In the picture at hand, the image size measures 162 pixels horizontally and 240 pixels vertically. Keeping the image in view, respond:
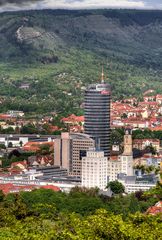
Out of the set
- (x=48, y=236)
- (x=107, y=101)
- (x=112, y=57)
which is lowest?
(x=48, y=236)

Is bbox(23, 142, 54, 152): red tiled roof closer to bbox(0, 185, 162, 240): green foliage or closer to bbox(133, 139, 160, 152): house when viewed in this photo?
bbox(133, 139, 160, 152): house

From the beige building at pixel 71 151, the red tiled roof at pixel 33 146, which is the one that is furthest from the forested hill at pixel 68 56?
the beige building at pixel 71 151

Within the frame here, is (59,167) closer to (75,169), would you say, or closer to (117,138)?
(75,169)

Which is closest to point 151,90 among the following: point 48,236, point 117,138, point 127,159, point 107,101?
point 117,138

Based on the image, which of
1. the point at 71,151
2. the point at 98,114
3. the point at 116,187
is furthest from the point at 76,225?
the point at 98,114

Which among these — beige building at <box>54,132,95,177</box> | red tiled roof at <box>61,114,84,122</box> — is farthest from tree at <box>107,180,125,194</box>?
red tiled roof at <box>61,114,84,122</box>

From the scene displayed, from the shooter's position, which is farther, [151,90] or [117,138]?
[151,90]
